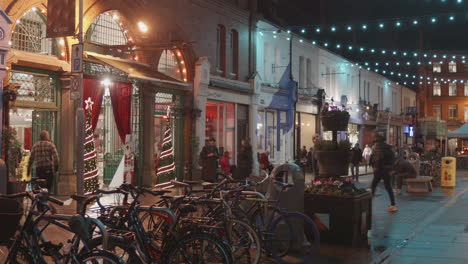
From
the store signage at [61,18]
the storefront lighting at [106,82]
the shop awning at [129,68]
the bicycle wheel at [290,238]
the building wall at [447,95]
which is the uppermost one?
the building wall at [447,95]

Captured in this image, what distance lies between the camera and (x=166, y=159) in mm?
18719

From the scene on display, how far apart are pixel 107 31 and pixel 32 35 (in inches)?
138

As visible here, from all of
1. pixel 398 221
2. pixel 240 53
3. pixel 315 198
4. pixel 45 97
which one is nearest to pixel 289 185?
pixel 315 198

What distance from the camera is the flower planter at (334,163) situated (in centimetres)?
1011

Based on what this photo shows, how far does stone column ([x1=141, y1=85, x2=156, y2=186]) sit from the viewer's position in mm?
19781

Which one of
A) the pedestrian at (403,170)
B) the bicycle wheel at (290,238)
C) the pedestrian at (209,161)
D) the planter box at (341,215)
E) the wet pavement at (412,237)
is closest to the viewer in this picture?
the bicycle wheel at (290,238)

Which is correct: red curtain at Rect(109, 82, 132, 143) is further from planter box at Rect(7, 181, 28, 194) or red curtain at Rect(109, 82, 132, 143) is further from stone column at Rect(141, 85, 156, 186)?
planter box at Rect(7, 181, 28, 194)

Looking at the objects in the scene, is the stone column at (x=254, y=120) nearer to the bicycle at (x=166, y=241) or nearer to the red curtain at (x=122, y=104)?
the red curtain at (x=122, y=104)

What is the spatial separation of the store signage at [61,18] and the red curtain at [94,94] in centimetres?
407

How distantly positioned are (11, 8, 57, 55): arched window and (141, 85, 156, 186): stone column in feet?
13.8

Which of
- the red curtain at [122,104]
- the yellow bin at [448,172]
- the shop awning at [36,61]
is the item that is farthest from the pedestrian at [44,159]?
the yellow bin at [448,172]

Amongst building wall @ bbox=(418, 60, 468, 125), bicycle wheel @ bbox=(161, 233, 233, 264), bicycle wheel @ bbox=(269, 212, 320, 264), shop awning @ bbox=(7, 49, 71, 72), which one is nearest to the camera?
bicycle wheel @ bbox=(161, 233, 233, 264)

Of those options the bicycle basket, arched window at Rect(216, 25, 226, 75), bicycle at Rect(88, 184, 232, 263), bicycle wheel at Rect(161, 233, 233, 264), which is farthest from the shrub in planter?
arched window at Rect(216, 25, 226, 75)

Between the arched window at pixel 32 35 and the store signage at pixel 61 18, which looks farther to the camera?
the arched window at pixel 32 35
